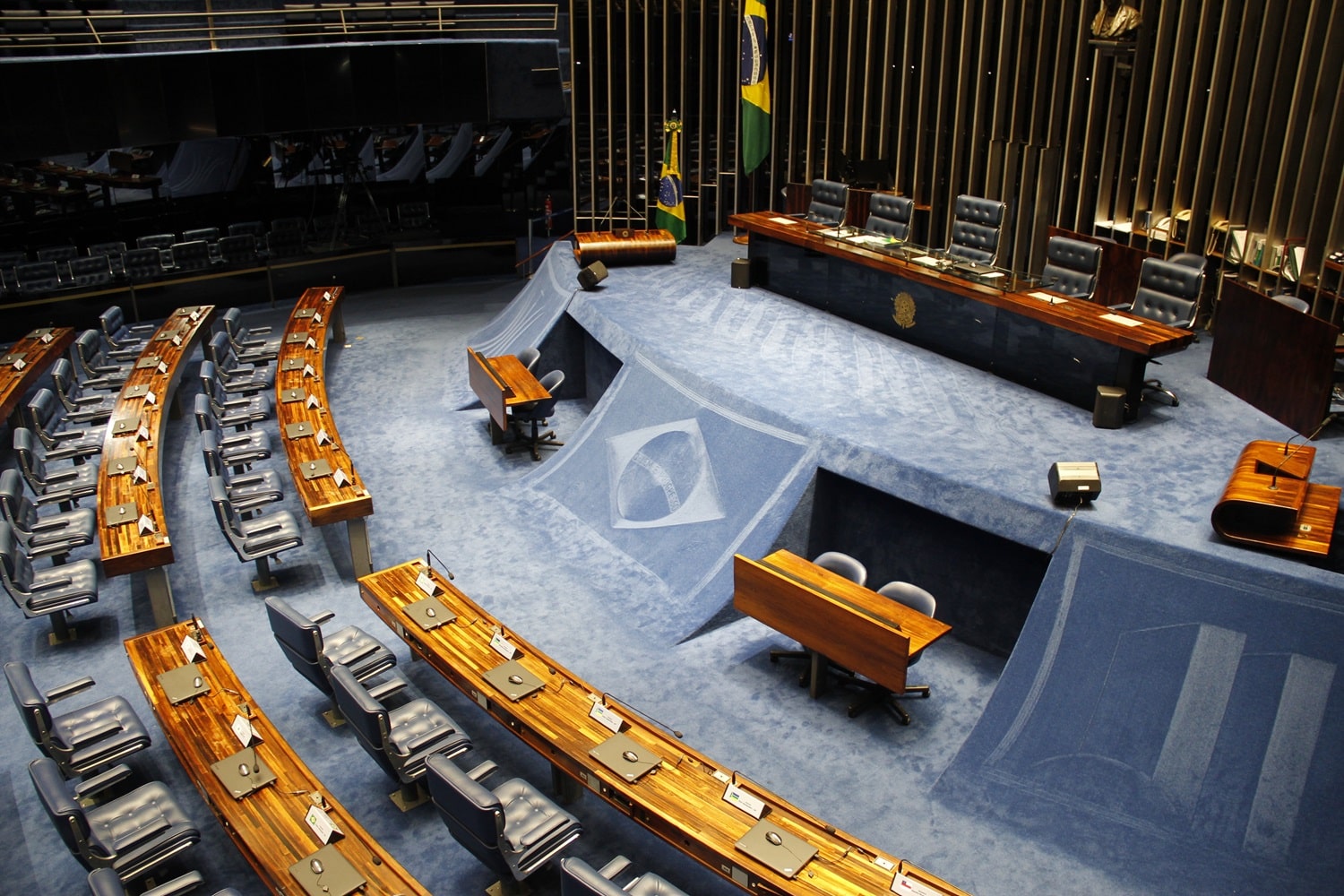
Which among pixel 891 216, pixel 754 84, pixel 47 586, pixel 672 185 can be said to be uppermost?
pixel 754 84

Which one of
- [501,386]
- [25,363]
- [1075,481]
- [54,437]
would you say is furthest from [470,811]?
[25,363]

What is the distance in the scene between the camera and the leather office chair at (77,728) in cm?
518

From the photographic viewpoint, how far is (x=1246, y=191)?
8.79 meters

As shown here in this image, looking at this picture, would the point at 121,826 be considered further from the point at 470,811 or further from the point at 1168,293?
the point at 1168,293

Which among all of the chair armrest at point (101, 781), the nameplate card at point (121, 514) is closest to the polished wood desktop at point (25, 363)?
the nameplate card at point (121, 514)

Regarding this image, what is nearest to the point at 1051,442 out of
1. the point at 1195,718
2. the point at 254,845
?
the point at 1195,718

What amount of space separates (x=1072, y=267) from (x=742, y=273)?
130 inches

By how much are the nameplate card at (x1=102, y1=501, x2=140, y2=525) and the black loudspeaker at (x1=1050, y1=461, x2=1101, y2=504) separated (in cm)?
579

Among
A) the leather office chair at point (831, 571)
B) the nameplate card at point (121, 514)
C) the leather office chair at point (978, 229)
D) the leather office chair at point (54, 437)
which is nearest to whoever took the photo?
the leather office chair at point (831, 571)

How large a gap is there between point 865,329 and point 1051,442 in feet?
9.08

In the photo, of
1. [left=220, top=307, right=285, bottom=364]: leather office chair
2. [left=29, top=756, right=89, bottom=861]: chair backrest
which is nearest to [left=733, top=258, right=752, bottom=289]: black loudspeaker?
[left=220, top=307, right=285, bottom=364]: leather office chair

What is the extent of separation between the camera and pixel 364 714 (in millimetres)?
5113

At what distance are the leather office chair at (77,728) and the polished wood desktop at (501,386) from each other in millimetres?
4137

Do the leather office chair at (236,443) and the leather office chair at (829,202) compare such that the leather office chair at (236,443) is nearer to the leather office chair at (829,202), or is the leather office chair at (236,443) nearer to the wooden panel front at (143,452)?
the wooden panel front at (143,452)
